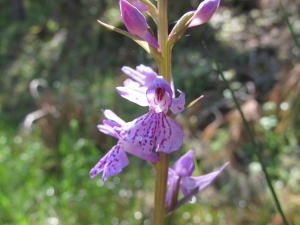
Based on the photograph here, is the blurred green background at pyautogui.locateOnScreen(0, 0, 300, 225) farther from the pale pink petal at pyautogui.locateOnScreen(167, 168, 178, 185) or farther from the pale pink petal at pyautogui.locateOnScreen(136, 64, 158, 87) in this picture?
the pale pink petal at pyautogui.locateOnScreen(167, 168, 178, 185)

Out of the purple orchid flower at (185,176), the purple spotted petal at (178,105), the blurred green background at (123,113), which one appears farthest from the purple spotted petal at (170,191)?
the blurred green background at (123,113)

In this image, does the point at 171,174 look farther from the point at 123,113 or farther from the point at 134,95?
the point at 123,113

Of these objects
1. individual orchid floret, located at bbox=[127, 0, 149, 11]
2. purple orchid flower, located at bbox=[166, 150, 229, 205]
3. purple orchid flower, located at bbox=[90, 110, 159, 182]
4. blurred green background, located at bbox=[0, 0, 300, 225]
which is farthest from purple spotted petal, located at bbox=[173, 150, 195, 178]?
individual orchid floret, located at bbox=[127, 0, 149, 11]

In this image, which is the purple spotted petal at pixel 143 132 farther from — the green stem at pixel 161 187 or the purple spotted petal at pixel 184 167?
the purple spotted petal at pixel 184 167

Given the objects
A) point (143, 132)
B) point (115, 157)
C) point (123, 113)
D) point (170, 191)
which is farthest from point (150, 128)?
point (123, 113)

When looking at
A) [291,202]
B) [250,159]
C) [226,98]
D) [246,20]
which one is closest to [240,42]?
[246,20]

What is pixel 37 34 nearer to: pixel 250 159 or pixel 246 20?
pixel 246 20

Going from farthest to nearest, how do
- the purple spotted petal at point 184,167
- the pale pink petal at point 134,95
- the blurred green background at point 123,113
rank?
the blurred green background at point 123,113 → the purple spotted petal at point 184,167 → the pale pink petal at point 134,95

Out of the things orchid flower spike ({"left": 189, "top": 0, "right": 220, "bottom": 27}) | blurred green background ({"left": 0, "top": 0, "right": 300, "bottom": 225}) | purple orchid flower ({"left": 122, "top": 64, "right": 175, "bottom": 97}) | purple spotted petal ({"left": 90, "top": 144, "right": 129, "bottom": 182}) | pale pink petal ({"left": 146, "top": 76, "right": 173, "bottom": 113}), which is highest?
orchid flower spike ({"left": 189, "top": 0, "right": 220, "bottom": 27})
